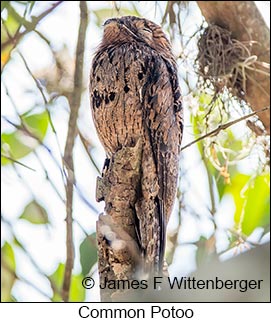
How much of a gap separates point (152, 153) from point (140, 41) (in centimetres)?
46

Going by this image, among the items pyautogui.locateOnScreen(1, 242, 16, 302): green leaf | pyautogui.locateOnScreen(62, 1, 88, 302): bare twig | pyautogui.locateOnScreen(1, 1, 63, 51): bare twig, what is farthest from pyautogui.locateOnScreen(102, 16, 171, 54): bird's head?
pyautogui.locateOnScreen(1, 242, 16, 302): green leaf

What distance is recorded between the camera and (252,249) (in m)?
5.00

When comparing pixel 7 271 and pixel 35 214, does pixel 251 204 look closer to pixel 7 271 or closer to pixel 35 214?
pixel 35 214

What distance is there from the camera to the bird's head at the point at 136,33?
357cm

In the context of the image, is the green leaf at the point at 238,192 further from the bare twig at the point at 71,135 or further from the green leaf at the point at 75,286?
the bare twig at the point at 71,135

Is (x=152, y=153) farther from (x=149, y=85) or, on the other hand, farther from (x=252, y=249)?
(x=252, y=249)

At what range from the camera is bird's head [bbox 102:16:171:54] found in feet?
11.7

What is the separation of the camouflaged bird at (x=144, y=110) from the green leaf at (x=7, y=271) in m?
1.71

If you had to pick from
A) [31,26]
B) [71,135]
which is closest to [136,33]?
[71,135]

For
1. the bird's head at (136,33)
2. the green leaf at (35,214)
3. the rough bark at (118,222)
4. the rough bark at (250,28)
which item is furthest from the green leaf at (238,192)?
the rough bark at (118,222)

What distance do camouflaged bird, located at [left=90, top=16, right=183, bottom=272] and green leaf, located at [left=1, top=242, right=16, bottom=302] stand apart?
1.71m

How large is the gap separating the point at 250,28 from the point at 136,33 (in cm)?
159

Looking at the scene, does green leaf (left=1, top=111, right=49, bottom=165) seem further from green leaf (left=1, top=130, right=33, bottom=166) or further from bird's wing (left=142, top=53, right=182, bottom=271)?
bird's wing (left=142, top=53, right=182, bottom=271)

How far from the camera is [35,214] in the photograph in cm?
516
